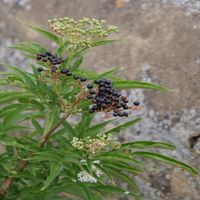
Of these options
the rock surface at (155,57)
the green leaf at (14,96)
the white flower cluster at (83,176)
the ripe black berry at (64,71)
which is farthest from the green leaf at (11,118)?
the rock surface at (155,57)

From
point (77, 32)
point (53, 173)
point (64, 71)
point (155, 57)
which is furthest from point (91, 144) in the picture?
point (155, 57)

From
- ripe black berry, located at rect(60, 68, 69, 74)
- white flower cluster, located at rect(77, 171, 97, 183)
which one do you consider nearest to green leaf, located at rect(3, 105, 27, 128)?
white flower cluster, located at rect(77, 171, 97, 183)

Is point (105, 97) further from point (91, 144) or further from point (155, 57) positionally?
point (155, 57)

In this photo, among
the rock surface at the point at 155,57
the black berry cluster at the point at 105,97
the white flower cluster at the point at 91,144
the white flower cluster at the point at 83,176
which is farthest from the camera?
the rock surface at the point at 155,57

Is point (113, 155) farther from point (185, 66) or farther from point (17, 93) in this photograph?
point (185, 66)

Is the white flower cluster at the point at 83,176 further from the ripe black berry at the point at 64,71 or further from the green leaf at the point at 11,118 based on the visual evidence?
the ripe black berry at the point at 64,71

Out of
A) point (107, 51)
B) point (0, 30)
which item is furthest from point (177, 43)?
point (0, 30)

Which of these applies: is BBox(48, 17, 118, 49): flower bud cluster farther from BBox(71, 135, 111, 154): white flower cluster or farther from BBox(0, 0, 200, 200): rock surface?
BBox(0, 0, 200, 200): rock surface

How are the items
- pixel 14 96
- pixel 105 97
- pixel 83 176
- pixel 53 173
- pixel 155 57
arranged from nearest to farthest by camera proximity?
pixel 105 97, pixel 53 173, pixel 14 96, pixel 83 176, pixel 155 57

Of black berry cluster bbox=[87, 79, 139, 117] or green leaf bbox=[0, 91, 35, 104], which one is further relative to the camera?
green leaf bbox=[0, 91, 35, 104]
